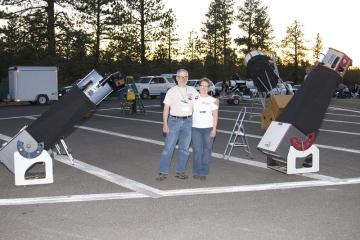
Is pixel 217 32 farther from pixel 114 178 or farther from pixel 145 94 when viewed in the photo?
pixel 114 178

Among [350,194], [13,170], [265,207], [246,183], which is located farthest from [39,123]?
[350,194]

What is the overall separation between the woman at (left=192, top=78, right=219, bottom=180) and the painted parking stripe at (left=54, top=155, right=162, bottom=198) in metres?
1.11

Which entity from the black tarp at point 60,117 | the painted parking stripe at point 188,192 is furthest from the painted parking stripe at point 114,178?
the black tarp at point 60,117

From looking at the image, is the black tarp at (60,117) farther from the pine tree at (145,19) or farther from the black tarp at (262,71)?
the pine tree at (145,19)

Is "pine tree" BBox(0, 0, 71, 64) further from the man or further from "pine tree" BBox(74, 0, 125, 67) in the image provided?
the man

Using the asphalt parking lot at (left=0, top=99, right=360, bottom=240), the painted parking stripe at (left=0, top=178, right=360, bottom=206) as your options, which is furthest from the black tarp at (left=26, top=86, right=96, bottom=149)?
the painted parking stripe at (left=0, top=178, right=360, bottom=206)

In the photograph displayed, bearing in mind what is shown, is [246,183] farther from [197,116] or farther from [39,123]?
[39,123]

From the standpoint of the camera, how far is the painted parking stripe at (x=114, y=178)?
7.53m

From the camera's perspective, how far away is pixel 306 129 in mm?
8945

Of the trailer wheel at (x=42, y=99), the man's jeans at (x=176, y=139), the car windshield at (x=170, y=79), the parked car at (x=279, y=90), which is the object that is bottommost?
the trailer wheel at (x=42, y=99)

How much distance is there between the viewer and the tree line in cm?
4147

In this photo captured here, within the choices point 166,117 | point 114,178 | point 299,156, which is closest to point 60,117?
point 114,178

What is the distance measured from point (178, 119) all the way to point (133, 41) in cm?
4796

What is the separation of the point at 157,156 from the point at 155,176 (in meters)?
2.28
